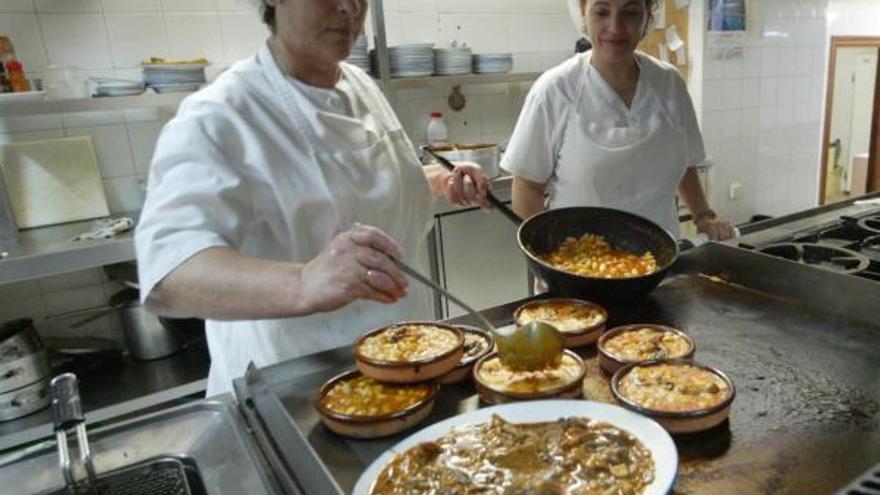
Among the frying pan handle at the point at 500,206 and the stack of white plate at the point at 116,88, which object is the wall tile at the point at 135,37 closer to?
the stack of white plate at the point at 116,88

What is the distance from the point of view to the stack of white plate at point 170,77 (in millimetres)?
2475

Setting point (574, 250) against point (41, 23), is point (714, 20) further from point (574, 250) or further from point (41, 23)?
point (41, 23)

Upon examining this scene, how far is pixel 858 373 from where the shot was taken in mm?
1073

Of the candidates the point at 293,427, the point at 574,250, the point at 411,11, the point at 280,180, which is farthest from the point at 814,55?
the point at 293,427

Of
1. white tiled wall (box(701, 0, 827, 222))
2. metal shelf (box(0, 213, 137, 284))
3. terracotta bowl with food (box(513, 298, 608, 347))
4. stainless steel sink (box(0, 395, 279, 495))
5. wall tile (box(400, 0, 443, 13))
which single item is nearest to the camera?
stainless steel sink (box(0, 395, 279, 495))

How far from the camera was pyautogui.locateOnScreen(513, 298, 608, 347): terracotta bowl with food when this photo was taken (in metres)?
1.22

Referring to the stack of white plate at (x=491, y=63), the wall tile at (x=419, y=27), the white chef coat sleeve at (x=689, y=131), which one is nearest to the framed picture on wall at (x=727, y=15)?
the stack of white plate at (x=491, y=63)

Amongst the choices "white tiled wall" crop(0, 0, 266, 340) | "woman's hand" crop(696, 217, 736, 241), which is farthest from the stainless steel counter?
"woman's hand" crop(696, 217, 736, 241)

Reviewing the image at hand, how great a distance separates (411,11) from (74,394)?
9.79ft

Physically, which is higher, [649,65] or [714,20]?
[714,20]

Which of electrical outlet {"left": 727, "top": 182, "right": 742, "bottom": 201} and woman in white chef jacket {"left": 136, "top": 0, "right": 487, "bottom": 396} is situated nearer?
woman in white chef jacket {"left": 136, "top": 0, "right": 487, "bottom": 396}

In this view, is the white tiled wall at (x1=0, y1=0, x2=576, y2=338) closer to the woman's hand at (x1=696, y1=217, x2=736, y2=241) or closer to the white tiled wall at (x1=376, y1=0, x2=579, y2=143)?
the white tiled wall at (x1=376, y1=0, x2=579, y2=143)

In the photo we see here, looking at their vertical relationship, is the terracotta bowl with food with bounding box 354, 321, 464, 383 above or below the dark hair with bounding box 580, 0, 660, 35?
below

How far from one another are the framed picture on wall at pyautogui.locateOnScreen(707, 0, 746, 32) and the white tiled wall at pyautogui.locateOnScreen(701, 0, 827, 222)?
90mm
